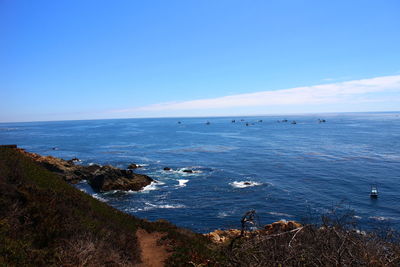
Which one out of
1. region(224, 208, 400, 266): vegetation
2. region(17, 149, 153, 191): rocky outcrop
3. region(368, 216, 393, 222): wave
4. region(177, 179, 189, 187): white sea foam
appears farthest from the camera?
region(177, 179, 189, 187): white sea foam

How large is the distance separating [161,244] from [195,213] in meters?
13.9

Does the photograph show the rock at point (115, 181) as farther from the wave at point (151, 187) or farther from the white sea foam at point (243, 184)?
the white sea foam at point (243, 184)

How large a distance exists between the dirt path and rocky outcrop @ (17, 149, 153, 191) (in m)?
22.6

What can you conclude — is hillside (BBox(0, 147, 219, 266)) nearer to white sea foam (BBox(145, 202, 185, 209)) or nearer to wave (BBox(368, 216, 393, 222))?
white sea foam (BBox(145, 202, 185, 209))

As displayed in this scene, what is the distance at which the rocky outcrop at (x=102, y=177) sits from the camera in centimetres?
3903

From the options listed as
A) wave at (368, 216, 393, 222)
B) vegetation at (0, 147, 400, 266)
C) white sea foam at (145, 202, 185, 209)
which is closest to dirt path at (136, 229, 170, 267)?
vegetation at (0, 147, 400, 266)

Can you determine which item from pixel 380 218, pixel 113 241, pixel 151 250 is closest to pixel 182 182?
pixel 151 250

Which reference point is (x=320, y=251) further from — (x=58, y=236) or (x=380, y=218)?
(x=380, y=218)

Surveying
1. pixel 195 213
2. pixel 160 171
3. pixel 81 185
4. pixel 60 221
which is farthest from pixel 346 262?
pixel 160 171

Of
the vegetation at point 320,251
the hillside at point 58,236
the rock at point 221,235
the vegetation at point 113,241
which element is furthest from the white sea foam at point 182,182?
the vegetation at point 320,251

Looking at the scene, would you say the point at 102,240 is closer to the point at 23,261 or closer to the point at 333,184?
the point at 23,261

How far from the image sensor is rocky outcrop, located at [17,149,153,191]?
39.0 metres

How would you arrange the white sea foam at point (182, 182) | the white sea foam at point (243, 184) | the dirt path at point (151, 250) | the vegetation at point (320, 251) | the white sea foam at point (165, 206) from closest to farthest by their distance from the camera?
the vegetation at point (320, 251) < the dirt path at point (151, 250) < the white sea foam at point (165, 206) < the white sea foam at point (243, 184) < the white sea foam at point (182, 182)

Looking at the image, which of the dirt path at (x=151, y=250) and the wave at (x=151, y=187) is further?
the wave at (x=151, y=187)
